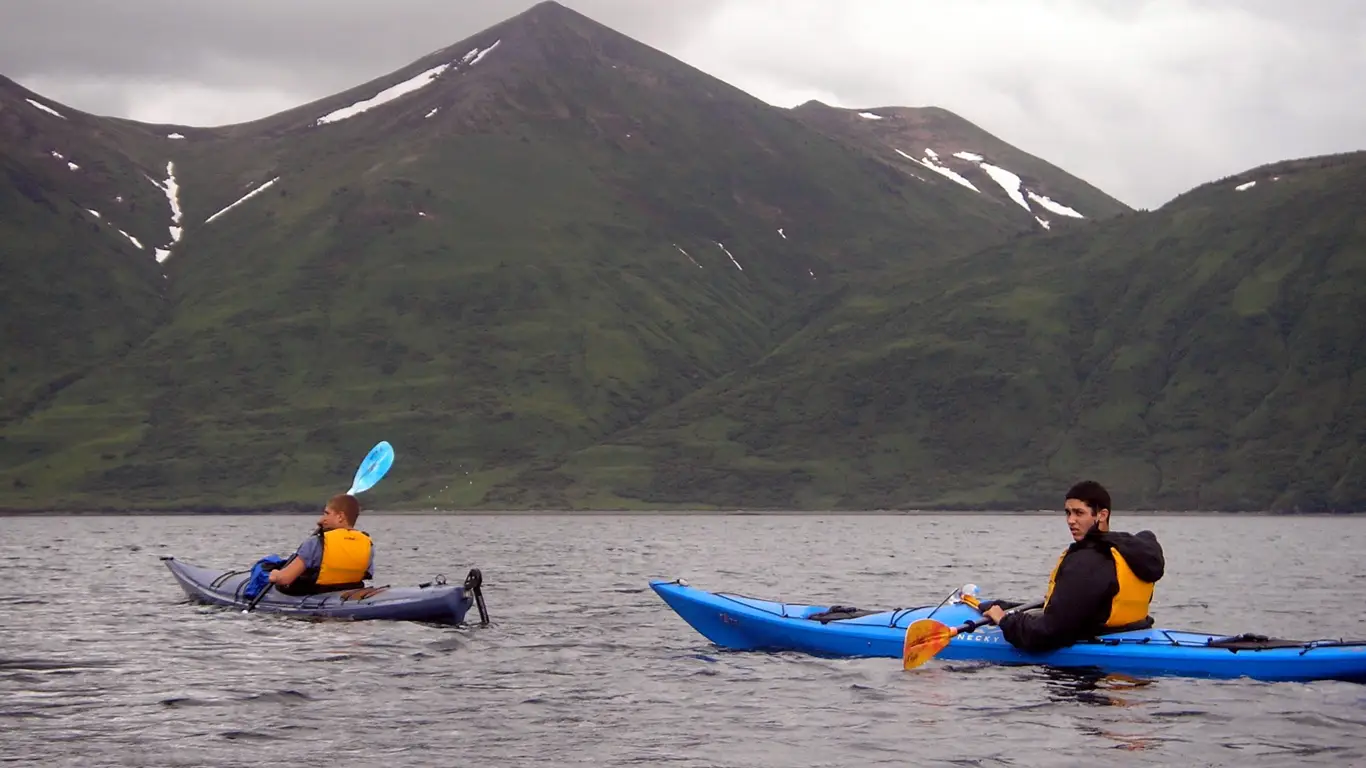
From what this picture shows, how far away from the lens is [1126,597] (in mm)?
23031

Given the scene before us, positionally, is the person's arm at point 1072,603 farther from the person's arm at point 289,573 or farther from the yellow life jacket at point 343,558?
the person's arm at point 289,573

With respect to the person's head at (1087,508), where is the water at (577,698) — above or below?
below

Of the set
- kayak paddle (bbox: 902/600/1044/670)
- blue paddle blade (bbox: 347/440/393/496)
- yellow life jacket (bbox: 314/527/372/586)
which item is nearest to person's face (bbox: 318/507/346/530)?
yellow life jacket (bbox: 314/527/372/586)

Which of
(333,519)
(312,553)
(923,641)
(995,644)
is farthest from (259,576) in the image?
(995,644)

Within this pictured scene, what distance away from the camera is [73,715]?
2098 cm

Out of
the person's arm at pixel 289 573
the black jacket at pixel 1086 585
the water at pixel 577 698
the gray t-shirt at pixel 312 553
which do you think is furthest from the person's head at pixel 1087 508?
the person's arm at pixel 289 573

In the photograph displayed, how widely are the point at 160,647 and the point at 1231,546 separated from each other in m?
79.4

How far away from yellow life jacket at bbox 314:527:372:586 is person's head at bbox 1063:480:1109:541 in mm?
15365

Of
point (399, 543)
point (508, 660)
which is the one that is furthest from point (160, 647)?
point (399, 543)

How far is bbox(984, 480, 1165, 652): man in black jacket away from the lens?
21.9 meters

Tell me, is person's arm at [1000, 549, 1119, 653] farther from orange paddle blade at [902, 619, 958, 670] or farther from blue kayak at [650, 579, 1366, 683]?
orange paddle blade at [902, 619, 958, 670]

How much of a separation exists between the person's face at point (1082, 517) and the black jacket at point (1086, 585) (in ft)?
0.46

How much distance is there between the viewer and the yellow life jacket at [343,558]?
104 feet

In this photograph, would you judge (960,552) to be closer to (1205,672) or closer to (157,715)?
(1205,672)
